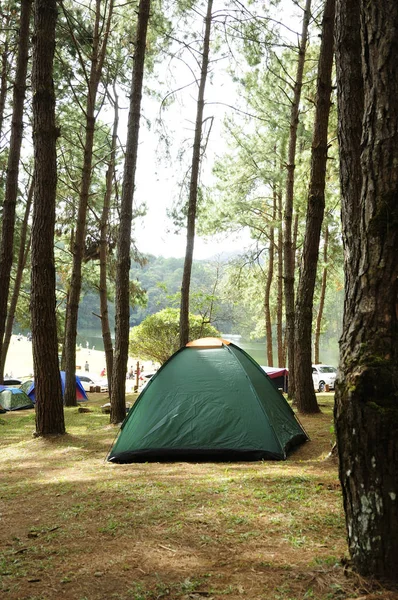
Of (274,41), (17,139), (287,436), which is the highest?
(274,41)

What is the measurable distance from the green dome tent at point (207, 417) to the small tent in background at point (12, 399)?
33.4 feet

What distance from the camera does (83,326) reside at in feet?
401

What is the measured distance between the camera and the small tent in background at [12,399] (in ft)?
52.0

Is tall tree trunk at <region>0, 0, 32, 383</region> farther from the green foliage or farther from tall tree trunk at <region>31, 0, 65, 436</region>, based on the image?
the green foliage

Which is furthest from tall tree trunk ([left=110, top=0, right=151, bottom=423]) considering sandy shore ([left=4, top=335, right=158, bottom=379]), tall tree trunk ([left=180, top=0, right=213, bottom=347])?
sandy shore ([left=4, top=335, right=158, bottom=379])

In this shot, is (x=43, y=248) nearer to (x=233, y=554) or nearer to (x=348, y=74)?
(x=348, y=74)

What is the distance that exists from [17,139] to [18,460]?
6455 mm

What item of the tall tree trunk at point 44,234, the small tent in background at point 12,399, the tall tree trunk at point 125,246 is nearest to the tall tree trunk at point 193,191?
the tall tree trunk at point 125,246

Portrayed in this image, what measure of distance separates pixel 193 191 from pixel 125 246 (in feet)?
14.8

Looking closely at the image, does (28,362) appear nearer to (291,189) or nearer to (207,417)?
(291,189)

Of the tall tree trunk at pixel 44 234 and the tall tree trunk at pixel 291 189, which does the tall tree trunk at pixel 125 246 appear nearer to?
the tall tree trunk at pixel 44 234

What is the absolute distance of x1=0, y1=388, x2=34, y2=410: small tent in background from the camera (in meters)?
15.8

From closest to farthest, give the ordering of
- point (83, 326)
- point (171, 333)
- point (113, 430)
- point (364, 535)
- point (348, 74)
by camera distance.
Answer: point (364, 535), point (348, 74), point (113, 430), point (171, 333), point (83, 326)

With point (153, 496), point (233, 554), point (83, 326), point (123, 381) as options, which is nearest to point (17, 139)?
point (123, 381)
